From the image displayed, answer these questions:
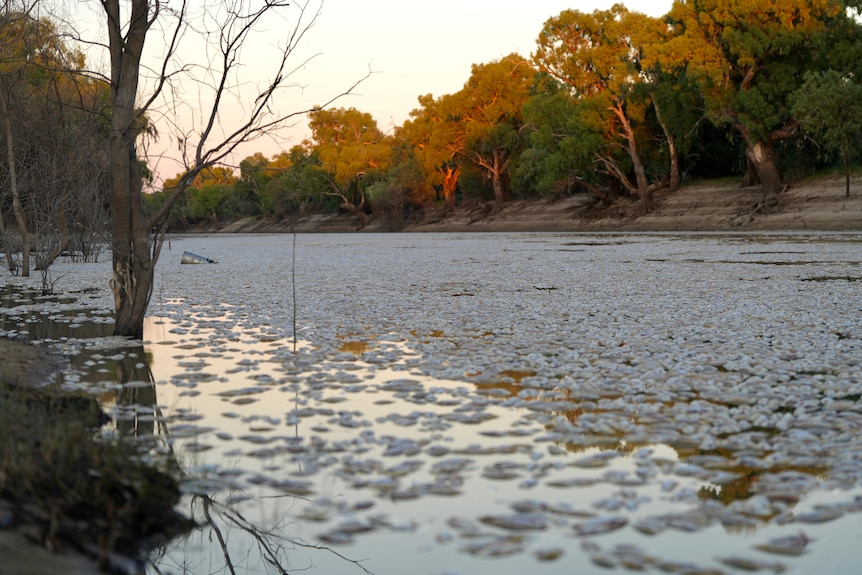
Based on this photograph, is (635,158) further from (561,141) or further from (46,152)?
(46,152)

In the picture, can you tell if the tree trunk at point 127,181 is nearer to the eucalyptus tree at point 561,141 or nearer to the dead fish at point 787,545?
the dead fish at point 787,545

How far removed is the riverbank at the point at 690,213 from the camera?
152 feet

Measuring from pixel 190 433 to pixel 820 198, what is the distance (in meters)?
48.2

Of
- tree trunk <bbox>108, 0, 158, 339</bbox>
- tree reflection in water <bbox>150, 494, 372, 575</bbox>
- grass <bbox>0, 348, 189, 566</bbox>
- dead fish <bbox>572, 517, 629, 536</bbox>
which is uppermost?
tree trunk <bbox>108, 0, 158, 339</bbox>

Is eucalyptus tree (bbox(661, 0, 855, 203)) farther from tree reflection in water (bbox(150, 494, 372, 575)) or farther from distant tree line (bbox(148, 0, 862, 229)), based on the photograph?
tree reflection in water (bbox(150, 494, 372, 575))

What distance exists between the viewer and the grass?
3586 millimetres

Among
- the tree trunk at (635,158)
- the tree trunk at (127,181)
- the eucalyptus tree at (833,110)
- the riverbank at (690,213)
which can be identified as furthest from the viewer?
the tree trunk at (635,158)

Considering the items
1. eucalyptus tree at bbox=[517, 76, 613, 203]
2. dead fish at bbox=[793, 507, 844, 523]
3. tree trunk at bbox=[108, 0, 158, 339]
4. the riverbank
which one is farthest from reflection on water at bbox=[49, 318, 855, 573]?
eucalyptus tree at bbox=[517, 76, 613, 203]

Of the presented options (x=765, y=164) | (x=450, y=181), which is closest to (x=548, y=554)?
(x=765, y=164)

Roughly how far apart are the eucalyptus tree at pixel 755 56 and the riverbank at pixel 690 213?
179cm

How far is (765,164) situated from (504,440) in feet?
161

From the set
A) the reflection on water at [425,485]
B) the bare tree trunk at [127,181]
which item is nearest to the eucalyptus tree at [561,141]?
the bare tree trunk at [127,181]

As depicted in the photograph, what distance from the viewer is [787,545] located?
382cm

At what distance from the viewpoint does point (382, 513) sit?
4.30 m
